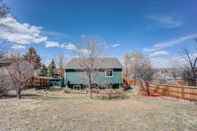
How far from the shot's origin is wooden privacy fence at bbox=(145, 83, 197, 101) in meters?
14.9

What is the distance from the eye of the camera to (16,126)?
7.49m

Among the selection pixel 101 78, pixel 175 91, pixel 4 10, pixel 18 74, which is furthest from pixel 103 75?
pixel 4 10

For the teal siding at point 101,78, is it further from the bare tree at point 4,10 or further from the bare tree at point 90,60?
the bare tree at point 4,10

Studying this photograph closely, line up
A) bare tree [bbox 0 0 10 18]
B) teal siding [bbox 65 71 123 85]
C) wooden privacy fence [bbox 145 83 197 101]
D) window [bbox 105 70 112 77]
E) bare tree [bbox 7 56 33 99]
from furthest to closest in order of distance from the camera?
window [bbox 105 70 112 77] → teal siding [bbox 65 71 123 85] → bare tree [bbox 7 56 33 99] → wooden privacy fence [bbox 145 83 197 101] → bare tree [bbox 0 0 10 18]

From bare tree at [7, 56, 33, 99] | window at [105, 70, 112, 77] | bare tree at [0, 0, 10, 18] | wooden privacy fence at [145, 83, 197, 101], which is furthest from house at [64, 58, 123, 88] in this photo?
bare tree at [0, 0, 10, 18]

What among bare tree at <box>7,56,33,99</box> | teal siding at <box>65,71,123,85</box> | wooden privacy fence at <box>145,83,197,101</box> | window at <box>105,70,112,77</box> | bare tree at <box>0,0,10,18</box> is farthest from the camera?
window at <box>105,70,112,77</box>

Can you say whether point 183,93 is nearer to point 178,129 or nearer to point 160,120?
point 160,120

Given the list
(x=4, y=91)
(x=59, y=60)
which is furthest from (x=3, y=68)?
(x=59, y=60)

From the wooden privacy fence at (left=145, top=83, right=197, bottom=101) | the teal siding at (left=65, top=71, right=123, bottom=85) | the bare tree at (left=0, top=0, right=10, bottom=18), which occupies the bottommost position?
the wooden privacy fence at (left=145, top=83, right=197, bottom=101)

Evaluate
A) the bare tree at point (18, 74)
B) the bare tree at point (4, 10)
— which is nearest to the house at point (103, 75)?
the bare tree at point (18, 74)

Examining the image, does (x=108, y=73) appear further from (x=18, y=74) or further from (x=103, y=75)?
(x=18, y=74)

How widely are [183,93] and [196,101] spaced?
1.55m

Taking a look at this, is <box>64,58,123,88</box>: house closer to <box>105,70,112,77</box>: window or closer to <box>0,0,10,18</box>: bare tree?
<box>105,70,112,77</box>: window

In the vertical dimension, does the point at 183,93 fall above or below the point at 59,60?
below
